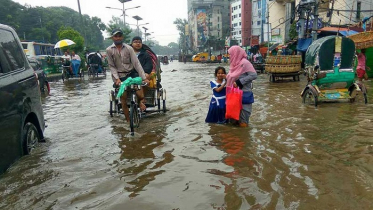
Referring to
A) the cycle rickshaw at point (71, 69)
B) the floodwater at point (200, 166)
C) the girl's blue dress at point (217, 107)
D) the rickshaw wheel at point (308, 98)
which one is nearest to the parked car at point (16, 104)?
the floodwater at point (200, 166)

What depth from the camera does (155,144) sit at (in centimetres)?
496

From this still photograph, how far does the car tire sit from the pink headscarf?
11.1 ft

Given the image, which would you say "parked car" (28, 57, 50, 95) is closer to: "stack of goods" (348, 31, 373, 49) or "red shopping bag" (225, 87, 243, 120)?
"red shopping bag" (225, 87, 243, 120)

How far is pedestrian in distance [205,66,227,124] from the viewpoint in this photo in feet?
19.7

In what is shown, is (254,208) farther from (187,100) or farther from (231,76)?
(187,100)

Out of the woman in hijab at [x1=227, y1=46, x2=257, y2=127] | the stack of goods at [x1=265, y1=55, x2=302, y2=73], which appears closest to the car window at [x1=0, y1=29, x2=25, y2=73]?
the woman in hijab at [x1=227, y1=46, x2=257, y2=127]

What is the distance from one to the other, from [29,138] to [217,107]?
340 cm

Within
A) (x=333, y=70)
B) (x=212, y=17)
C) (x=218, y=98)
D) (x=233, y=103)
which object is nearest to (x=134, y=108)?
(x=218, y=98)

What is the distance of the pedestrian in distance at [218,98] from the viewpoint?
601 cm

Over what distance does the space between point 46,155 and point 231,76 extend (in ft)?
11.1

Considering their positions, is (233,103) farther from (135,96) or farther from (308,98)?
(308,98)

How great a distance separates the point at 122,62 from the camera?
5.98m

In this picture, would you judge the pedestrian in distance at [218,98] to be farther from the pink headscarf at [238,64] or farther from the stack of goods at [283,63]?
the stack of goods at [283,63]

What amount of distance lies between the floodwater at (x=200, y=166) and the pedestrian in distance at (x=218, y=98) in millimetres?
293
